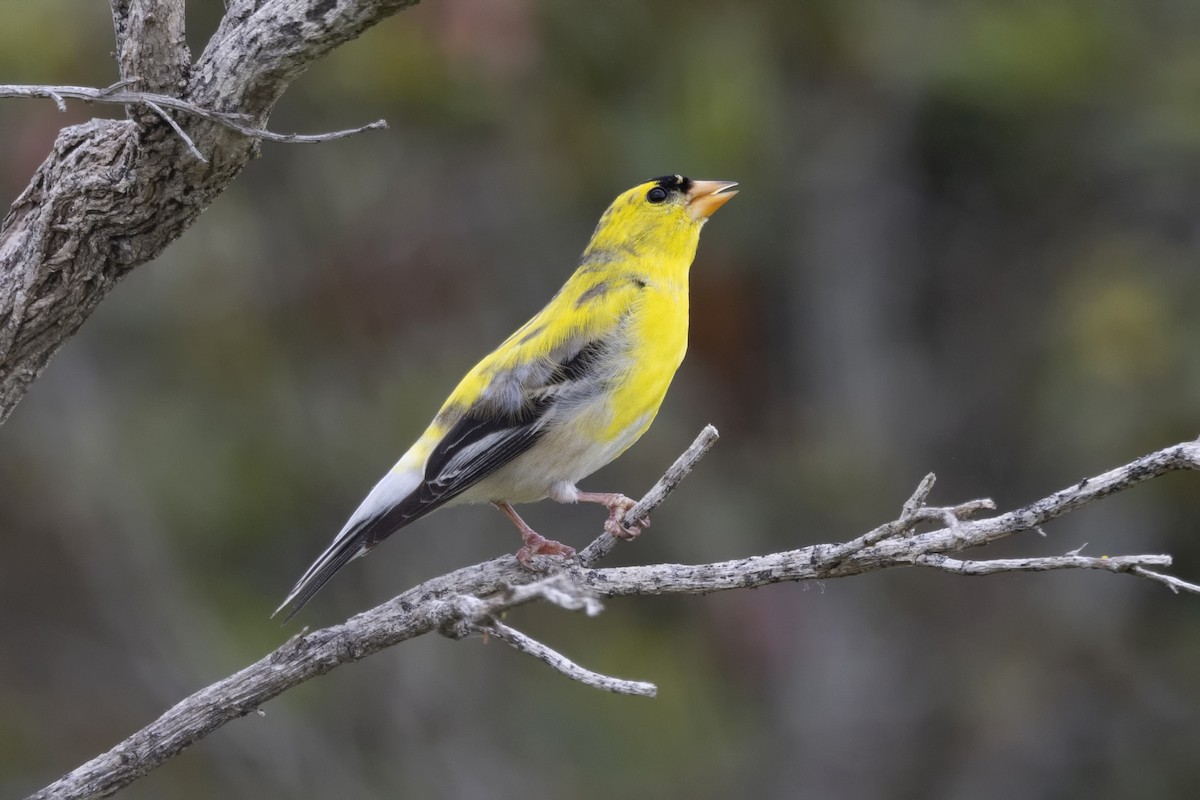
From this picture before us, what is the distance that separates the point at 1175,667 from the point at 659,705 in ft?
10.2

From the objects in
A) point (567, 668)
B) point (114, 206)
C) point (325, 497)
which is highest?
point (114, 206)

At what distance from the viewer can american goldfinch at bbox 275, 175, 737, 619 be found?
436cm

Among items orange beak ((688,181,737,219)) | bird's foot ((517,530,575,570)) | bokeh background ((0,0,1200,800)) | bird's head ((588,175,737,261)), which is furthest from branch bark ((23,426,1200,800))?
bokeh background ((0,0,1200,800))

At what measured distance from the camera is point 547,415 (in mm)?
4508

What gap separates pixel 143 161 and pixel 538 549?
1.64 m

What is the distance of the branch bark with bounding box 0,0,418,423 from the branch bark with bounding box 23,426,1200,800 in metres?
0.81

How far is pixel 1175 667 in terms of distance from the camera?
8.34 meters

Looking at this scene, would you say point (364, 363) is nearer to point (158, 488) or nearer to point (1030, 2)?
point (158, 488)

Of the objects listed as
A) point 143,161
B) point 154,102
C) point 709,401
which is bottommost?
point 709,401

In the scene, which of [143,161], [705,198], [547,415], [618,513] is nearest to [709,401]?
[705,198]

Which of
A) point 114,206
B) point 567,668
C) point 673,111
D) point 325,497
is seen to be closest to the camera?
point 567,668

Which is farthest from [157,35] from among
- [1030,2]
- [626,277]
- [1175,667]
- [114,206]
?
[1175,667]

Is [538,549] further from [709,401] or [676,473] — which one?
[709,401]

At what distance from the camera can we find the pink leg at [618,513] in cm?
355
